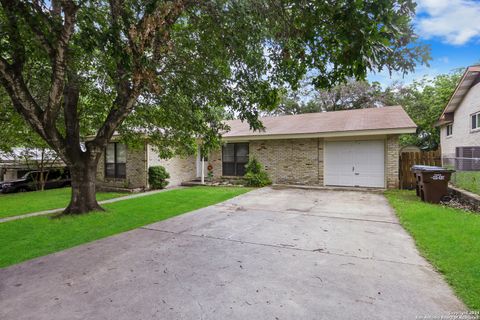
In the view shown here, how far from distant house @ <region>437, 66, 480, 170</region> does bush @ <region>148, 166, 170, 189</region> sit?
1264cm

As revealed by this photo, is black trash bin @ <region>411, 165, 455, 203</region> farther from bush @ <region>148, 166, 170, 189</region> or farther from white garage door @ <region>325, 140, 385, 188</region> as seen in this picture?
bush @ <region>148, 166, 170, 189</region>

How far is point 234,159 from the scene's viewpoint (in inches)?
597

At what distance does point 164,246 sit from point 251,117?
375 cm

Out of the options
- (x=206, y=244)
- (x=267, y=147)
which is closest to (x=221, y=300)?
(x=206, y=244)

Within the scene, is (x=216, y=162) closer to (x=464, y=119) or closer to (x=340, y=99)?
(x=464, y=119)

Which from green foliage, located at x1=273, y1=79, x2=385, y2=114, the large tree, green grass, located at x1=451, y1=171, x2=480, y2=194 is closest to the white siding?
green grass, located at x1=451, y1=171, x2=480, y2=194

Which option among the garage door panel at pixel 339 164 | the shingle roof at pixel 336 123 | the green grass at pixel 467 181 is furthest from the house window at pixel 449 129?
the green grass at pixel 467 181

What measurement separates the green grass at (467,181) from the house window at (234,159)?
8949 millimetres

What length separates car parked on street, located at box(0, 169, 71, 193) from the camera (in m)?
15.9

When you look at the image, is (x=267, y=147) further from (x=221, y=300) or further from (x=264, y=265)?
(x=221, y=300)

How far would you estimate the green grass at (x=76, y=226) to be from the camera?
503 centimetres

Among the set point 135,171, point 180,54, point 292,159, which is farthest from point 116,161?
point 180,54

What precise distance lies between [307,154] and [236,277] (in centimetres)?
1032

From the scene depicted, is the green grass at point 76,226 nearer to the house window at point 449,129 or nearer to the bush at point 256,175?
the bush at point 256,175
